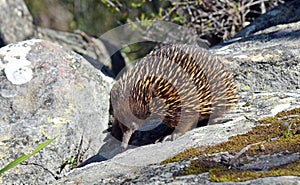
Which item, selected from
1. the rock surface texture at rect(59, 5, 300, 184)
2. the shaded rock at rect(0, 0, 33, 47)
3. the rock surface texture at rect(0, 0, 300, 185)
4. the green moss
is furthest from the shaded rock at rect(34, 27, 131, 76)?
the green moss

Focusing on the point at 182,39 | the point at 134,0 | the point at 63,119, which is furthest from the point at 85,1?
the point at 63,119

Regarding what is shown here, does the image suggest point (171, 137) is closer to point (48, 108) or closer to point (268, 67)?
point (48, 108)

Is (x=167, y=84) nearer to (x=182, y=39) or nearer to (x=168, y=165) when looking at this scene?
(x=168, y=165)

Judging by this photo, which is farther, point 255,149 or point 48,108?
point 48,108

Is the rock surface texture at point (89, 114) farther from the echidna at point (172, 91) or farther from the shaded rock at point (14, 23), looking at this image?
the shaded rock at point (14, 23)

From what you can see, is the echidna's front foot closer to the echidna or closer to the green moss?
the echidna

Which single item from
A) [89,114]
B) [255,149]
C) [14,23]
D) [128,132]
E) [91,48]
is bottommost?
[91,48]

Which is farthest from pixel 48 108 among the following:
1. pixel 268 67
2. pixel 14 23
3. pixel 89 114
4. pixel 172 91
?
pixel 14 23
